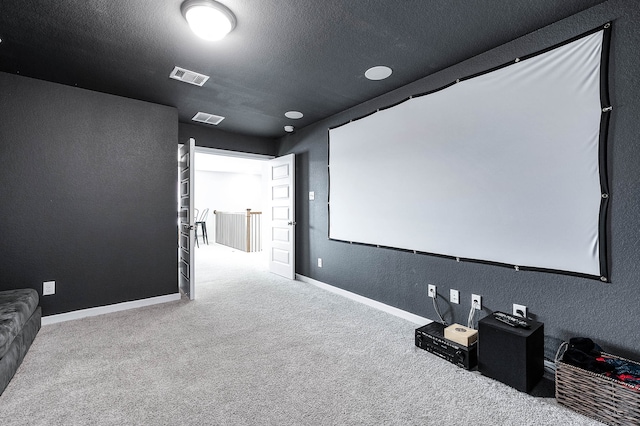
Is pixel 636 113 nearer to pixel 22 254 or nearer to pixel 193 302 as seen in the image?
pixel 193 302

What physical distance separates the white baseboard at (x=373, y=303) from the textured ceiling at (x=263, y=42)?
7.47 feet

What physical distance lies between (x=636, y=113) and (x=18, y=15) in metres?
3.76

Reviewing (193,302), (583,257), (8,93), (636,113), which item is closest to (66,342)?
(193,302)

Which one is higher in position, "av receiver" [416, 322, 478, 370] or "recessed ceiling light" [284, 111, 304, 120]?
"recessed ceiling light" [284, 111, 304, 120]

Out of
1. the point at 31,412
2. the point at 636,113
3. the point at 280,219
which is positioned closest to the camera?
the point at 31,412

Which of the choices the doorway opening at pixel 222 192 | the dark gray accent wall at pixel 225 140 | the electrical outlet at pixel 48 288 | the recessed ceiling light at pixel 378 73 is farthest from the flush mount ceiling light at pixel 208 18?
the doorway opening at pixel 222 192

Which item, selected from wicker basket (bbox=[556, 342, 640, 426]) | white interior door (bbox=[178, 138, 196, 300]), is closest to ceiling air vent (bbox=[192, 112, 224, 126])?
white interior door (bbox=[178, 138, 196, 300])

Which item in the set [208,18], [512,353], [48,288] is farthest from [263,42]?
[48,288]

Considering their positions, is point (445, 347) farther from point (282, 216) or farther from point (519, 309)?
point (282, 216)

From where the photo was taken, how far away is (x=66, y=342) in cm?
237

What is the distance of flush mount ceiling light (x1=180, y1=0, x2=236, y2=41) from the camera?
1720mm

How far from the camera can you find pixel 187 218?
3705mm

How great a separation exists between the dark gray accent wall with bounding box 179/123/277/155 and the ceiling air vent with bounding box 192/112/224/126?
10.4 inches

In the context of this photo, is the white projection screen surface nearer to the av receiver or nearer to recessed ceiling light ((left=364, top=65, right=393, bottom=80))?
recessed ceiling light ((left=364, top=65, right=393, bottom=80))
